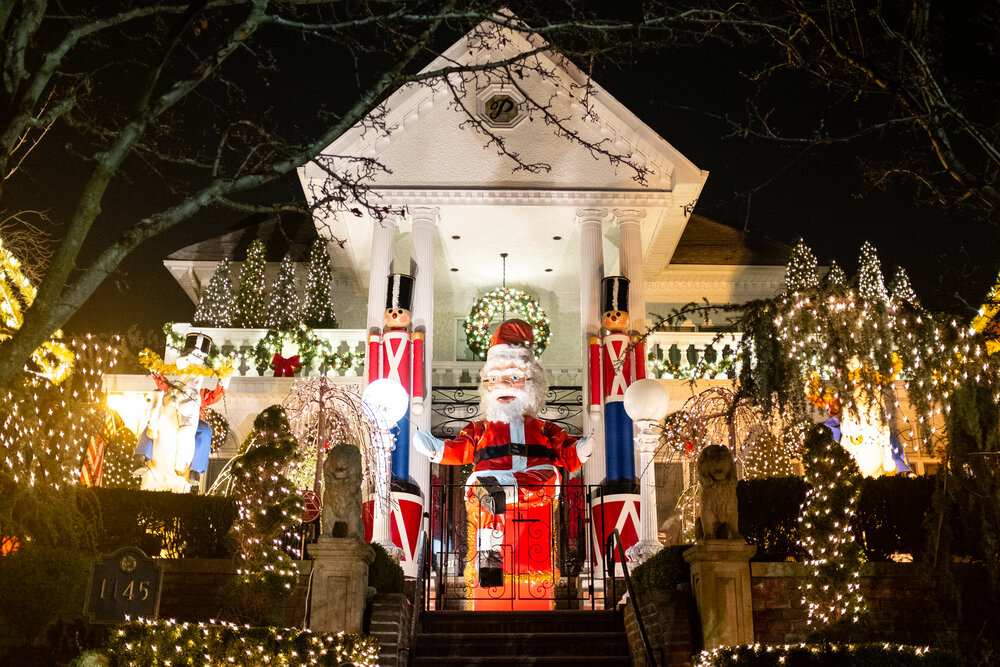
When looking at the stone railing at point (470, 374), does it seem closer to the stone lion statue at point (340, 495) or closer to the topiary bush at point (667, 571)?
the topiary bush at point (667, 571)

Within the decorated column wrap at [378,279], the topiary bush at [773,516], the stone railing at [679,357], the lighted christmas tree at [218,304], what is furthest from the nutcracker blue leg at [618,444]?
the lighted christmas tree at [218,304]

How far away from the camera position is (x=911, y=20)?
9.15 metres

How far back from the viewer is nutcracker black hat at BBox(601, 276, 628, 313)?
57.8 ft

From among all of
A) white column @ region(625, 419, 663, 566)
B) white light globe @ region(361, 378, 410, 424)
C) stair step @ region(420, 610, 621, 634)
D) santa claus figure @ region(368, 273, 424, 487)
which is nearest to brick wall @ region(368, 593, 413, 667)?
stair step @ region(420, 610, 621, 634)

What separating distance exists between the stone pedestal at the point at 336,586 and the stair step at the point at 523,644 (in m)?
1.42

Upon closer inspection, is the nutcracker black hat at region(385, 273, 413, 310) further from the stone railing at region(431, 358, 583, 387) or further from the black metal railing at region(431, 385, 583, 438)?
the stone railing at region(431, 358, 583, 387)

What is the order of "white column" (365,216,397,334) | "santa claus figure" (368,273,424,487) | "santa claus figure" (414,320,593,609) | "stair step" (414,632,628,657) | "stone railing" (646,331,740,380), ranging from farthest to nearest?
"stone railing" (646,331,740,380), "white column" (365,216,397,334), "santa claus figure" (368,273,424,487), "santa claus figure" (414,320,593,609), "stair step" (414,632,628,657)

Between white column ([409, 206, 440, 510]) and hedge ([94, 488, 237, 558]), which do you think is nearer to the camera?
hedge ([94, 488, 237, 558])

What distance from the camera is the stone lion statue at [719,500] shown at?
965 cm

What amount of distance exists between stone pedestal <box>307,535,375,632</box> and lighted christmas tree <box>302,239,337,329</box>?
12021 millimetres

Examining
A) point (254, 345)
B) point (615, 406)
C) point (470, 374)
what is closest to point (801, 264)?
point (615, 406)

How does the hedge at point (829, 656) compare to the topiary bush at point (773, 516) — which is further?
the topiary bush at point (773, 516)

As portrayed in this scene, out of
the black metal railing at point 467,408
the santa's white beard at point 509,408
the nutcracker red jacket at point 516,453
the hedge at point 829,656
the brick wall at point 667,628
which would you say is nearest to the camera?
the hedge at point 829,656

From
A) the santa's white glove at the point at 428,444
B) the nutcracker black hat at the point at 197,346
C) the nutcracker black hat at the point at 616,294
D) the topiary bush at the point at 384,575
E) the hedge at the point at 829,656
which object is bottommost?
the hedge at the point at 829,656
